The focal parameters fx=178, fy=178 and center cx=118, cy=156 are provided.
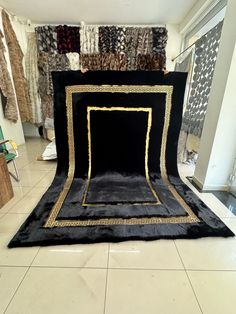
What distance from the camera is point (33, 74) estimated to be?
4.09m

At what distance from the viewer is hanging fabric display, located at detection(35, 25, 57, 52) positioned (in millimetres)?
3779

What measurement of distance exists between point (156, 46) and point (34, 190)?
3768 mm

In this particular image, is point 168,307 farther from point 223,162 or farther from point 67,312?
point 223,162

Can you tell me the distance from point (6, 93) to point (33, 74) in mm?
980

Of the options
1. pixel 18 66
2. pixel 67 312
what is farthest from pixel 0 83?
pixel 67 312

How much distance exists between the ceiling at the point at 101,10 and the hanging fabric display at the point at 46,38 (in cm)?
17

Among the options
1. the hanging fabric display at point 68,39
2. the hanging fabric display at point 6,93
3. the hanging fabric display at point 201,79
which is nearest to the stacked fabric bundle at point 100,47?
the hanging fabric display at point 68,39

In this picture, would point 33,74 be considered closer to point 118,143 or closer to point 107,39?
point 107,39

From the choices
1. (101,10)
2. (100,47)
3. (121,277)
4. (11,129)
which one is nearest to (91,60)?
(100,47)

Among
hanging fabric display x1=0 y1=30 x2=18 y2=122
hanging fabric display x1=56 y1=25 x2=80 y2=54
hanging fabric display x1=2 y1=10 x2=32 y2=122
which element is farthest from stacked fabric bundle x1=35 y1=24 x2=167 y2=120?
hanging fabric display x1=0 y1=30 x2=18 y2=122

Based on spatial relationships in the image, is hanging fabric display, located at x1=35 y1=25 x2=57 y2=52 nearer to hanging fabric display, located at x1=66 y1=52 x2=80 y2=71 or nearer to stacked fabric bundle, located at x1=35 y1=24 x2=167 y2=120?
stacked fabric bundle, located at x1=35 y1=24 x2=167 y2=120

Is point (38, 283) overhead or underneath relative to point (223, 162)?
underneath

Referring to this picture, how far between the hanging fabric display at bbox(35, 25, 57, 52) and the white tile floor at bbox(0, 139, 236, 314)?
3858 mm

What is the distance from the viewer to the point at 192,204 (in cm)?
176
